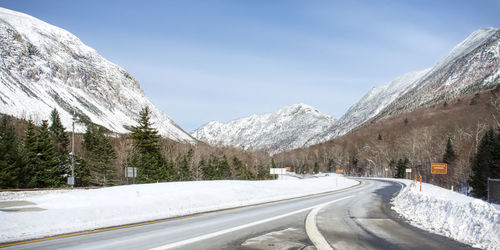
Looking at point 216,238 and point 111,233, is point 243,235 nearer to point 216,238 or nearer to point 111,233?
point 216,238


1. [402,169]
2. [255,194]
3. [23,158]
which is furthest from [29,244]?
[402,169]

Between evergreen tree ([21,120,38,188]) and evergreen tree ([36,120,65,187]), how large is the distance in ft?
1.32

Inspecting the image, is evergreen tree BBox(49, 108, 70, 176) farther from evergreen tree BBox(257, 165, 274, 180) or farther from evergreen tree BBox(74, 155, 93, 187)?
evergreen tree BBox(257, 165, 274, 180)

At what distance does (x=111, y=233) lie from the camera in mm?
9180

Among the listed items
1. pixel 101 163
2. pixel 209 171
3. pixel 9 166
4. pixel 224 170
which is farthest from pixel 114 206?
pixel 224 170

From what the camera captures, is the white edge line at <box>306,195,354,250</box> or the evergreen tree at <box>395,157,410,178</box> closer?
the white edge line at <box>306,195,354,250</box>

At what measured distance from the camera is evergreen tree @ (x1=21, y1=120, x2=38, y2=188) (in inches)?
1705

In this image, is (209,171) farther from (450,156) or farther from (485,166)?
(485,166)

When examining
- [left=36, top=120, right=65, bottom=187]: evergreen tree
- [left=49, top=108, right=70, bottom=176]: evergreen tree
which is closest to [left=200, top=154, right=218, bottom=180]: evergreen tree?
[left=49, top=108, right=70, bottom=176]: evergreen tree

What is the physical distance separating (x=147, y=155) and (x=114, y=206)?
4521cm

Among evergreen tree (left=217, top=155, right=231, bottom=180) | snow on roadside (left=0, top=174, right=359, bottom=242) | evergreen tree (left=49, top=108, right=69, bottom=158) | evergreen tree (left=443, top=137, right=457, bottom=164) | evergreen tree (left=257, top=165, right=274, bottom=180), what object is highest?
evergreen tree (left=49, top=108, right=69, bottom=158)

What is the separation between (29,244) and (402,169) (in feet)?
289

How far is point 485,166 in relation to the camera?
49438 mm

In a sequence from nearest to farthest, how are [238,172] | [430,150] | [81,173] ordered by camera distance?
[81,173]
[430,150]
[238,172]
